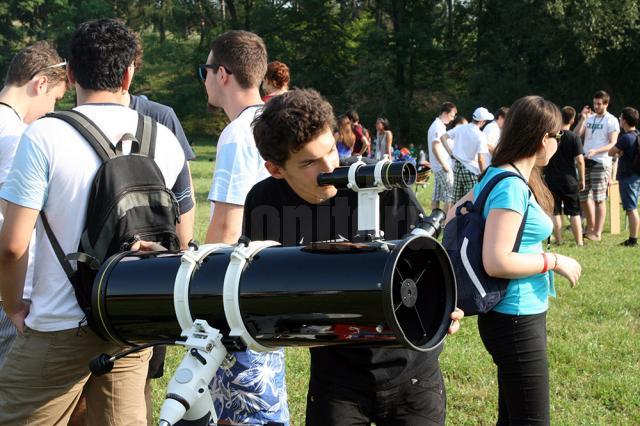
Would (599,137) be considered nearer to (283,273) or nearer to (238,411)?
(238,411)

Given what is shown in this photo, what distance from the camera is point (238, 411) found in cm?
315

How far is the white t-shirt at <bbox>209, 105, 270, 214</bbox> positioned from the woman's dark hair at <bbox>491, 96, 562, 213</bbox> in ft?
3.72

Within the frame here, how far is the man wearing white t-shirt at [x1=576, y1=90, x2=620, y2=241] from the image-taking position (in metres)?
11.7

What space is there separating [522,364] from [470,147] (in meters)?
8.33

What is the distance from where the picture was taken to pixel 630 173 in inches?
442

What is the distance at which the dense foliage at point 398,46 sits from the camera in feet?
126

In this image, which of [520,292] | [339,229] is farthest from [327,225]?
[520,292]

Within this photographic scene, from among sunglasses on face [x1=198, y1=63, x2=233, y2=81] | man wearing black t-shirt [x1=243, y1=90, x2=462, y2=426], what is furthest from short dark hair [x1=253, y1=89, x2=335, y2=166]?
sunglasses on face [x1=198, y1=63, x2=233, y2=81]

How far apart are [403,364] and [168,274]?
971mm

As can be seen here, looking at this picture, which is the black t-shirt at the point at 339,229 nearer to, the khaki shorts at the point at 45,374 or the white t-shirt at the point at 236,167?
the white t-shirt at the point at 236,167

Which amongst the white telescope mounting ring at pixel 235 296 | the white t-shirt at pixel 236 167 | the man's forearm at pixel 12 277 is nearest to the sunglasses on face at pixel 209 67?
the white t-shirt at pixel 236 167

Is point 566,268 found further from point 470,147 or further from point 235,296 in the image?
point 470,147

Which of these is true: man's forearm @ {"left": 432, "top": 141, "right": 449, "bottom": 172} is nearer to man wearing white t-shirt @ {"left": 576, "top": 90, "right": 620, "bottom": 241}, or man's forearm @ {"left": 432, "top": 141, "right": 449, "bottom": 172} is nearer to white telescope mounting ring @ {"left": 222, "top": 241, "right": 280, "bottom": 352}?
man wearing white t-shirt @ {"left": 576, "top": 90, "right": 620, "bottom": 241}

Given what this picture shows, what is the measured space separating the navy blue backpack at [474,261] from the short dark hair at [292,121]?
3.81 ft
